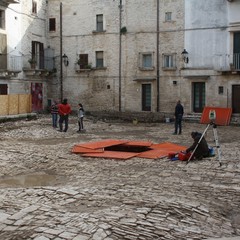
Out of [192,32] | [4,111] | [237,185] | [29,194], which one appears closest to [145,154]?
[237,185]

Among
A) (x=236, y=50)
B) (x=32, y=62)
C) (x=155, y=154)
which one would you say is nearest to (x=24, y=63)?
(x=32, y=62)

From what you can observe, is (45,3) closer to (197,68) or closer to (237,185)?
(197,68)

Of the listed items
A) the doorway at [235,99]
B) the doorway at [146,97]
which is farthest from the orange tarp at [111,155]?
the doorway at [146,97]

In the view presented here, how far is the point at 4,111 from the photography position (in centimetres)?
2778

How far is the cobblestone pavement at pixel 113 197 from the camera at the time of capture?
7602mm

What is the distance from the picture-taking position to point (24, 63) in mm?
32531

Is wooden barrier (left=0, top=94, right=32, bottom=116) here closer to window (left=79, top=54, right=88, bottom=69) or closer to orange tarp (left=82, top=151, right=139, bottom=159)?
window (left=79, top=54, right=88, bottom=69)

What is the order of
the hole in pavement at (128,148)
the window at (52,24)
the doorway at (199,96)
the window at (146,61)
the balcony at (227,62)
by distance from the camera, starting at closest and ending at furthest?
the hole in pavement at (128,148) < the balcony at (227,62) < the doorway at (199,96) < the window at (146,61) < the window at (52,24)

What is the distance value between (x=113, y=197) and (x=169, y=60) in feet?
75.6

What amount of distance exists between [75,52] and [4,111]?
361 inches

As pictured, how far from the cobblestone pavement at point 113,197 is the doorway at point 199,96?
13683 millimetres

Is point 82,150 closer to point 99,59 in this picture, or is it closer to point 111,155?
point 111,155

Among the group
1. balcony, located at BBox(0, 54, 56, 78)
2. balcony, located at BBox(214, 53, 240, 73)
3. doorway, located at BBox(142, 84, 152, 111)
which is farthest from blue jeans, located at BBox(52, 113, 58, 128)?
balcony, located at BBox(214, 53, 240, 73)

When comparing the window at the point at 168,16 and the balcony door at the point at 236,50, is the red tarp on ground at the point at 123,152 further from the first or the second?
the window at the point at 168,16
